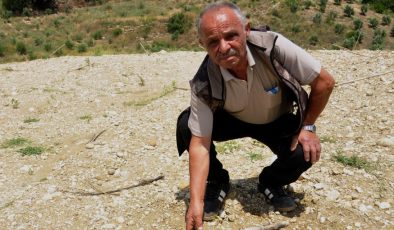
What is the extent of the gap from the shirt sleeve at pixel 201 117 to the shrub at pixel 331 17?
23.1 metres

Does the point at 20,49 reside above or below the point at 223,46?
below

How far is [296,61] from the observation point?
2.16 m

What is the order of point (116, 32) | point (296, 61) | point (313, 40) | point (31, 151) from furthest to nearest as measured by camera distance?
point (116, 32), point (313, 40), point (31, 151), point (296, 61)

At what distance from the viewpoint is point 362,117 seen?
14.1 ft

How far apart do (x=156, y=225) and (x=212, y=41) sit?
4.30 ft

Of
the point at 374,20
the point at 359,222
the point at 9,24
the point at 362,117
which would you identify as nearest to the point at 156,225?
the point at 359,222

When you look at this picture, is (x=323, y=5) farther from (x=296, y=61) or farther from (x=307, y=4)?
(x=296, y=61)

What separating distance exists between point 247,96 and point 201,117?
0.27m

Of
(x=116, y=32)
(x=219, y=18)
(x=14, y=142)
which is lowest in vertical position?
(x=116, y=32)

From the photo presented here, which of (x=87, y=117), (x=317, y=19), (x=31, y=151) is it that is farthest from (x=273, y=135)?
(x=317, y=19)

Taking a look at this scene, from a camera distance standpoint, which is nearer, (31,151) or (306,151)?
(306,151)

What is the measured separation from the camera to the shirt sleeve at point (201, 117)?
227cm

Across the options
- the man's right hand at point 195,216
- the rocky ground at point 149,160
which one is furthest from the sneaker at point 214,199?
the man's right hand at point 195,216

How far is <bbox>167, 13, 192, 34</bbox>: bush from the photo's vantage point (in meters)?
25.1
